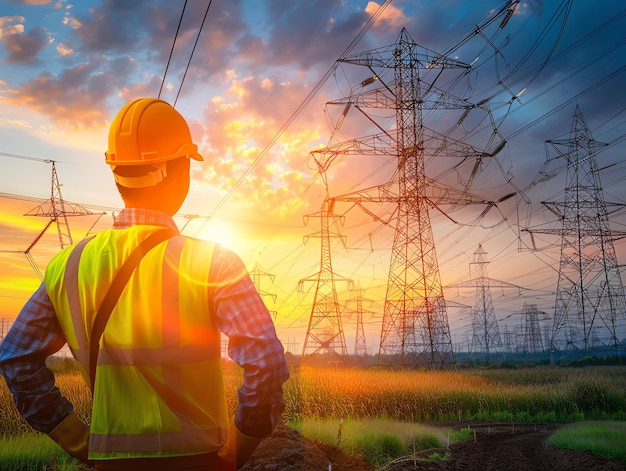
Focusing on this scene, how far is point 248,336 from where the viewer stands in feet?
7.27

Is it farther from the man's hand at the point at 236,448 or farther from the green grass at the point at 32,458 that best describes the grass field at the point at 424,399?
the man's hand at the point at 236,448

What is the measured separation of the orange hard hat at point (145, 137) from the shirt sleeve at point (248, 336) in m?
0.61

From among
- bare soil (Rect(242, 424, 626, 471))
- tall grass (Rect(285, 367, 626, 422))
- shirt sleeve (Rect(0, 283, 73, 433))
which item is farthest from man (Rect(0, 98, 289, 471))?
tall grass (Rect(285, 367, 626, 422))

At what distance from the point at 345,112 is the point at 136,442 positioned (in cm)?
3260

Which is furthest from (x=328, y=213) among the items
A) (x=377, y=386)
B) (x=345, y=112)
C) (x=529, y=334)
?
(x=529, y=334)

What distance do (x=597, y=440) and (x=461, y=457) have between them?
4.11 metres

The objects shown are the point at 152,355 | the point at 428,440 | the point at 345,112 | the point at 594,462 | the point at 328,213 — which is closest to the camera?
the point at 152,355

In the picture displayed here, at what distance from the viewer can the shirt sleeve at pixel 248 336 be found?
2201 millimetres

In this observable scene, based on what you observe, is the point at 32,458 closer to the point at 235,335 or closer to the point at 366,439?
the point at 366,439

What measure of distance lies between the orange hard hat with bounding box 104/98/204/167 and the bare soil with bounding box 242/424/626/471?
5.74 m

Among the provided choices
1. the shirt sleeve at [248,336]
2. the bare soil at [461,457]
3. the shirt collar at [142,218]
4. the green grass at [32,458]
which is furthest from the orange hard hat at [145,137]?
the green grass at [32,458]

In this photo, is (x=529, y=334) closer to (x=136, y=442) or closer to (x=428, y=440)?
(x=428, y=440)

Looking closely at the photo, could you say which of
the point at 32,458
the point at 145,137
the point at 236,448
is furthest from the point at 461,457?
the point at 145,137

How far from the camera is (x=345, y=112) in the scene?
1334 inches
